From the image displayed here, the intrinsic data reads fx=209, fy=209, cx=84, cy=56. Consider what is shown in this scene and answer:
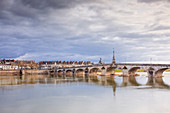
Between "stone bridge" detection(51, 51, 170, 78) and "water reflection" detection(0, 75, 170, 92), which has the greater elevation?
"stone bridge" detection(51, 51, 170, 78)

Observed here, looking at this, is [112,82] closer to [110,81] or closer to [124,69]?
[110,81]

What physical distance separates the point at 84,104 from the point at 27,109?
6.97 metres

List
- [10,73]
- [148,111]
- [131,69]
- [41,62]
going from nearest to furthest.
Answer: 1. [148,111]
2. [131,69]
3. [10,73]
4. [41,62]

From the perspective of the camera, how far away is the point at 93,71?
96125 mm

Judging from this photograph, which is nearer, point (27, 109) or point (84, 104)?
point (27, 109)

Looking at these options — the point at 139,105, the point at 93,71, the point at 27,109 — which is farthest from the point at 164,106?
the point at 93,71

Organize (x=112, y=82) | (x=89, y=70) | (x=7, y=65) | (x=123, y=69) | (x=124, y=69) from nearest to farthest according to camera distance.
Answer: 1. (x=112, y=82)
2. (x=124, y=69)
3. (x=123, y=69)
4. (x=89, y=70)
5. (x=7, y=65)

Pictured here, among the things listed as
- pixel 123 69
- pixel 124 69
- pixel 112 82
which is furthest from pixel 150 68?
pixel 112 82

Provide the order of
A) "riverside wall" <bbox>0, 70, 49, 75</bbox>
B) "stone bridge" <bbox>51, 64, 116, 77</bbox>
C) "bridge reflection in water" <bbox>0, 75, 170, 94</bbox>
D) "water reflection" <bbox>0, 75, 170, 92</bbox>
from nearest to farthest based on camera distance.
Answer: "bridge reflection in water" <bbox>0, 75, 170, 94</bbox>
"water reflection" <bbox>0, 75, 170, 92</bbox>
"stone bridge" <bbox>51, 64, 116, 77</bbox>
"riverside wall" <bbox>0, 70, 49, 75</bbox>

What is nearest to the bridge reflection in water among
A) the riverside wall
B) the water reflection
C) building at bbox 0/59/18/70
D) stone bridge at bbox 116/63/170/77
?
the water reflection

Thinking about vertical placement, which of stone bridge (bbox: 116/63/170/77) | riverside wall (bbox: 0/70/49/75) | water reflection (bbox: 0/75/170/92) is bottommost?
water reflection (bbox: 0/75/170/92)

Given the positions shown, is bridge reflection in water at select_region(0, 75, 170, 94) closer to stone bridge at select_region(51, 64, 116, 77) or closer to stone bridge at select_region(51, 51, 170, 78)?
stone bridge at select_region(51, 51, 170, 78)

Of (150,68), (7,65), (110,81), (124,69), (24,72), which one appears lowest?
(110,81)

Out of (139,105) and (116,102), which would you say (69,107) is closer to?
(116,102)
